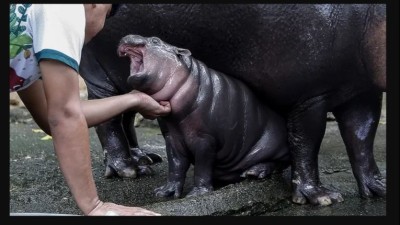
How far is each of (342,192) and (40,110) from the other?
156 centimetres

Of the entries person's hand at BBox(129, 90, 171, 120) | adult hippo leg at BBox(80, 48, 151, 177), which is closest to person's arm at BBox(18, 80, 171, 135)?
person's hand at BBox(129, 90, 171, 120)

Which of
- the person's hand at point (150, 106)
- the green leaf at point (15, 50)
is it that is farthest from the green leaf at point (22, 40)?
the person's hand at point (150, 106)

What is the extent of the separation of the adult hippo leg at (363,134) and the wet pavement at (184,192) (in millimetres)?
77

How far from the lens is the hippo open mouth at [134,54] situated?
11.4 feet

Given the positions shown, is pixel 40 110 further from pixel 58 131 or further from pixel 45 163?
pixel 45 163

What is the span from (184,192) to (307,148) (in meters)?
0.65

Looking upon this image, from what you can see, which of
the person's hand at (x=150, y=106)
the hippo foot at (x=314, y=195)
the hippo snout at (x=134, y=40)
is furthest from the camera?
the hippo foot at (x=314, y=195)

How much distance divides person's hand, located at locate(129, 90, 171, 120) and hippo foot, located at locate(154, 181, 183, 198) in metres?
0.40

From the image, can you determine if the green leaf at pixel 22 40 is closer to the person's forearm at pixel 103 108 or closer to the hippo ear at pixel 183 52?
the person's forearm at pixel 103 108

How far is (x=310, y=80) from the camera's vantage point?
11.6ft

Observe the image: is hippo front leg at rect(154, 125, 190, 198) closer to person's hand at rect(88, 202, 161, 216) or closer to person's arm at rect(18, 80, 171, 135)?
person's arm at rect(18, 80, 171, 135)

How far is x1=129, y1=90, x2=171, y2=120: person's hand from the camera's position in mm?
3338

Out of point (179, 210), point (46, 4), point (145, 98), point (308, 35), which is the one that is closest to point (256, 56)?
point (308, 35)

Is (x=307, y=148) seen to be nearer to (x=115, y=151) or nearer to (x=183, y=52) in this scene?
(x=183, y=52)
